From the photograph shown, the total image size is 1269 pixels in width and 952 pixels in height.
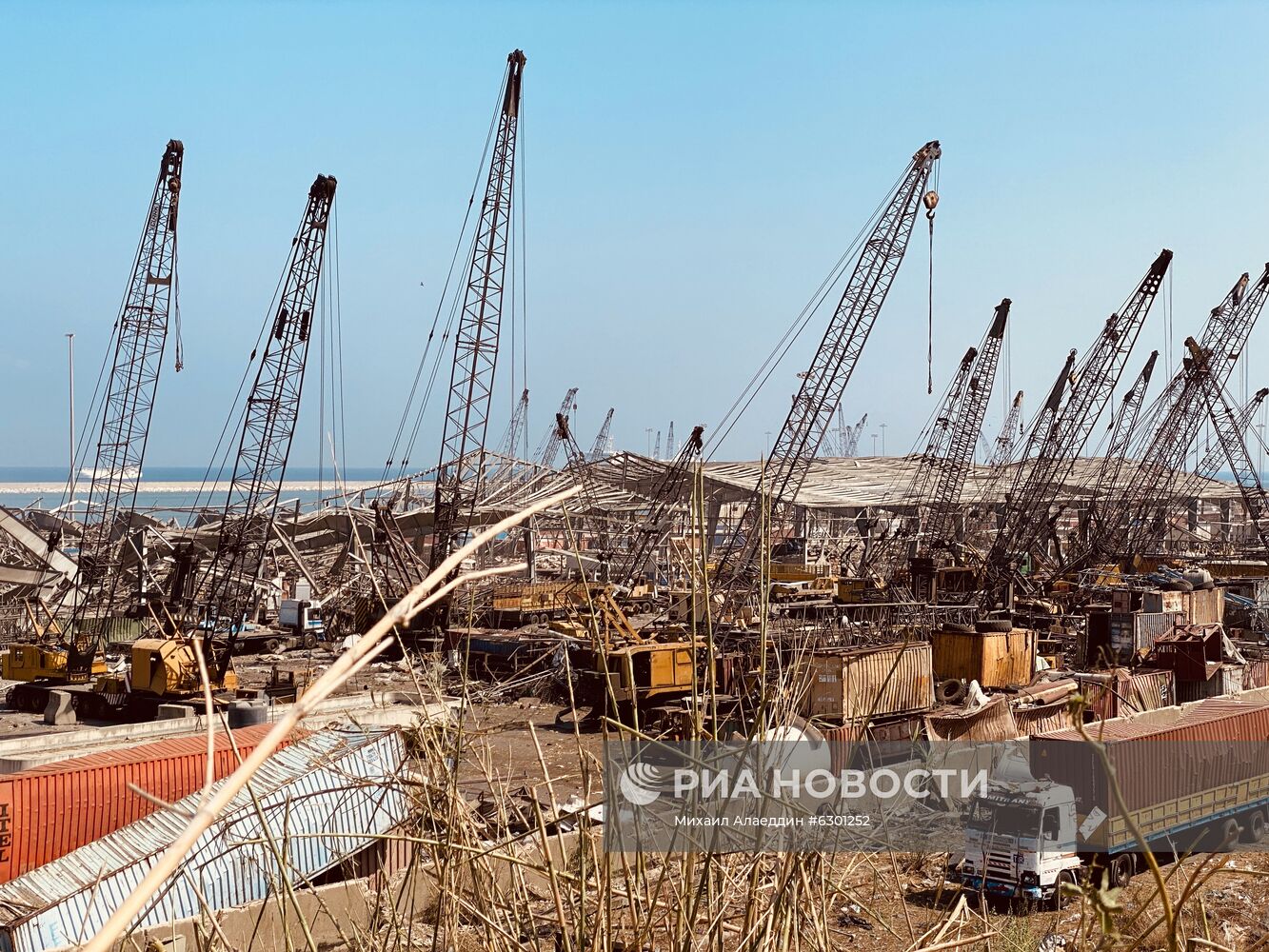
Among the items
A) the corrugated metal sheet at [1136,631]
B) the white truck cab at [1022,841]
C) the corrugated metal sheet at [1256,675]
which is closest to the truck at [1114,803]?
the white truck cab at [1022,841]

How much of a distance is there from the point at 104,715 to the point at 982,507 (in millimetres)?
63696

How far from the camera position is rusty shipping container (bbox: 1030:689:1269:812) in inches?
787

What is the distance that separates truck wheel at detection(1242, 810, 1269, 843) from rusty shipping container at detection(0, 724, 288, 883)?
59.7 ft

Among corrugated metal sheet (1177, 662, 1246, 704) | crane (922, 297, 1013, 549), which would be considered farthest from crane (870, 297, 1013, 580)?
corrugated metal sheet (1177, 662, 1246, 704)

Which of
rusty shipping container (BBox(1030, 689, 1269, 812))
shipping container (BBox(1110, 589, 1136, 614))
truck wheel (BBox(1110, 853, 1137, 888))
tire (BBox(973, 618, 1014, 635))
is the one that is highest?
shipping container (BBox(1110, 589, 1136, 614))

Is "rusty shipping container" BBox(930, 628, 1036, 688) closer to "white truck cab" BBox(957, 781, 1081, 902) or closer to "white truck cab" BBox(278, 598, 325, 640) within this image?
"white truck cab" BBox(957, 781, 1081, 902)

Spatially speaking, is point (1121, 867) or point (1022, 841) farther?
point (1121, 867)

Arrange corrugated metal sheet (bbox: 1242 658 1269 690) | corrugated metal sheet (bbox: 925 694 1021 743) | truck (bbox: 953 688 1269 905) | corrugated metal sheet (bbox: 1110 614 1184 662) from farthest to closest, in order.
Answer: corrugated metal sheet (bbox: 1110 614 1184 662)
corrugated metal sheet (bbox: 1242 658 1269 690)
corrugated metal sheet (bbox: 925 694 1021 743)
truck (bbox: 953 688 1269 905)

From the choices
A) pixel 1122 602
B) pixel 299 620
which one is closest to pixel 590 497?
pixel 299 620

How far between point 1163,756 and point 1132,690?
12242mm

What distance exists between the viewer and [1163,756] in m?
20.6

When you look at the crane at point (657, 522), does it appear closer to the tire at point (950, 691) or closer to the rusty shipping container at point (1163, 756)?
the tire at point (950, 691)

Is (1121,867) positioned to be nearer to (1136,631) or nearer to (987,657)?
(987,657)

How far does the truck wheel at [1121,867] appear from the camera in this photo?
63.8 feet
